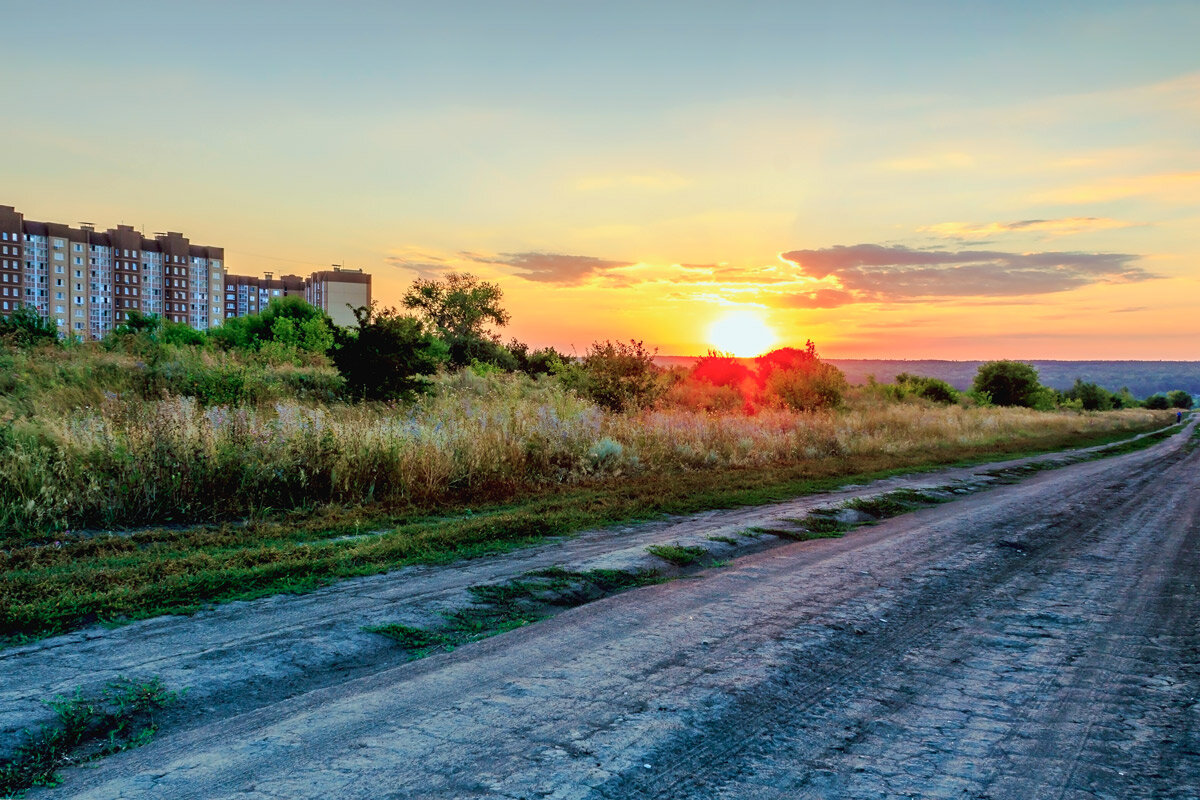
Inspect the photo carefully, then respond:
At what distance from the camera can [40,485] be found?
8773mm

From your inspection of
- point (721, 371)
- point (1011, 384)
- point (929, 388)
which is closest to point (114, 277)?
point (721, 371)

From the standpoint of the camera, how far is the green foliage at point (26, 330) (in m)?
24.2

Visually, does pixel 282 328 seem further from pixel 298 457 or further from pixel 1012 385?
pixel 1012 385

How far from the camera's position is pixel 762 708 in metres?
4.08

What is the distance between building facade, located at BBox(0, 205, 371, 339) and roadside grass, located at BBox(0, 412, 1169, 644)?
93465mm

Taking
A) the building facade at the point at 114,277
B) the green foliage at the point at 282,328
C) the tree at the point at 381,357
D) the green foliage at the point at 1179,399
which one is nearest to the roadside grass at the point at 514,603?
the tree at the point at 381,357

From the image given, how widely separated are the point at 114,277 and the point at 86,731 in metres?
142

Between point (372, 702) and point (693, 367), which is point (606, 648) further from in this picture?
point (693, 367)

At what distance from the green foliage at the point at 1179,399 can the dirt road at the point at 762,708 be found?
199 metres

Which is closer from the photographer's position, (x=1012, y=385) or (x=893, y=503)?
(x=893, y=503)

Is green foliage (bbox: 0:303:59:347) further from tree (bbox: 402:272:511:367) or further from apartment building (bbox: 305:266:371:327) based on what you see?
apartment building (bbox: 305:266:371:327)

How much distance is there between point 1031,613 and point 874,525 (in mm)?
4231

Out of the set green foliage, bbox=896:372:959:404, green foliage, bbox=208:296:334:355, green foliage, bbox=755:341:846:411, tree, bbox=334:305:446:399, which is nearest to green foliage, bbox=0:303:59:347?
green foliage, bbox=208:296:334:355

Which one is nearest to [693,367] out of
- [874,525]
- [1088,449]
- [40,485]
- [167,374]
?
[1088,449]
